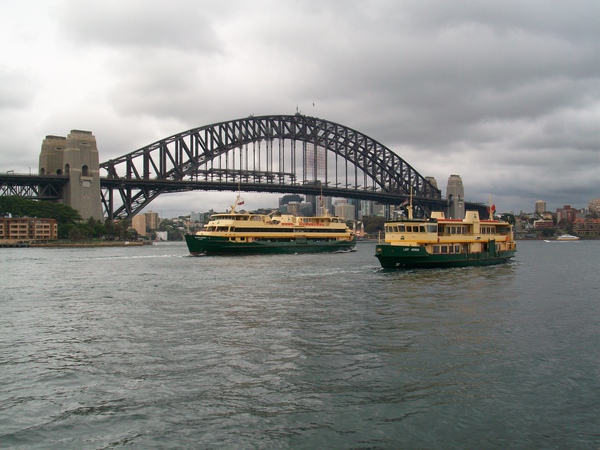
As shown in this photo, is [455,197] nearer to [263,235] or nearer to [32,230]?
[263,235]

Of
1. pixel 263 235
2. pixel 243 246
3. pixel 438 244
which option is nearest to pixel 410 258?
pixel 438 244

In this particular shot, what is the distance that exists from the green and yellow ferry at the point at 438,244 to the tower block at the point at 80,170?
81.2 m

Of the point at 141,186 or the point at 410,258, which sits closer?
the point at 410,258

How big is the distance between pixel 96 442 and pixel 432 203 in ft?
583

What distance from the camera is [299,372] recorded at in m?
14.6

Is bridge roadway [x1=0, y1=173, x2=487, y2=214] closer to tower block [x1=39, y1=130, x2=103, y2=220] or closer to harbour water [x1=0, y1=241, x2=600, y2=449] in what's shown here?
tower block [x1=39, y1=130, x2=103, y2=220]

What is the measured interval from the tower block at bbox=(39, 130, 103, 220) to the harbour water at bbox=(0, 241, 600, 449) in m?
86.6

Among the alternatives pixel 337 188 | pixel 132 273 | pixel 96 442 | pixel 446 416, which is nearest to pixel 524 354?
pixel 446 416

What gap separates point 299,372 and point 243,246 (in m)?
56.2

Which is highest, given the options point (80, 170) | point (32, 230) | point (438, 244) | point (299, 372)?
point (80, 170)

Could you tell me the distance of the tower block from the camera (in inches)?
4291

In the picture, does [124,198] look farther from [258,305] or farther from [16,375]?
[16,375]

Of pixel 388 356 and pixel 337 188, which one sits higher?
pixel 337 188

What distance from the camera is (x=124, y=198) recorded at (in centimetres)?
11594
